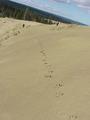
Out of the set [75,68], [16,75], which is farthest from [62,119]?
[16,75]

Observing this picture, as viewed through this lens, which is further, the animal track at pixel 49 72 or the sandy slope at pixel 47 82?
the animal track at pixel 49 72

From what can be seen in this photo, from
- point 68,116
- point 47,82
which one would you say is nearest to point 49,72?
point 47,82

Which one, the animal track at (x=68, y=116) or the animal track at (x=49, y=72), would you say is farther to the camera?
the animal track at (x=49, y=72)

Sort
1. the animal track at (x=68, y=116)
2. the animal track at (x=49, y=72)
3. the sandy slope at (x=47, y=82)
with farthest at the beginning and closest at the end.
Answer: the animal track at (x=49, y=72) → the sandy slope at (x=47, y=82) → the animal track at (x=68, y=116)

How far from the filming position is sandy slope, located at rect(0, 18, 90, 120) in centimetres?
938

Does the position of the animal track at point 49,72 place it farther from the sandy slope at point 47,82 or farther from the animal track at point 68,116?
the animal track at point 68,116

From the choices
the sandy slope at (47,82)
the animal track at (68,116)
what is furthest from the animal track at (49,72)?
the animal track at (68,116)

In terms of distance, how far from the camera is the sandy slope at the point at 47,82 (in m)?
9.38

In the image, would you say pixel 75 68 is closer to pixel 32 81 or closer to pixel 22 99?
pixel 32 81

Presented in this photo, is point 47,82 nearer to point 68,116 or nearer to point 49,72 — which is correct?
point 49,72

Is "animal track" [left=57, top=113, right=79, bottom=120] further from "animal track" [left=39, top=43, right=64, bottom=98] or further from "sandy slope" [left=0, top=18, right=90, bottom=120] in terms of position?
"animal track" [left=39, top=43, right=64, bottom=98]

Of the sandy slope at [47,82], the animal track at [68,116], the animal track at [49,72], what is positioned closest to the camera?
the animal track at [68,116]

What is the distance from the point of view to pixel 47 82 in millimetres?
11648

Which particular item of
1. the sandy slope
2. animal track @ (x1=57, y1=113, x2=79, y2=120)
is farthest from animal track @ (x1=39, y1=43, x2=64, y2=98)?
animal track @ (x1=57, y1=113, x2=79, y2=120)
